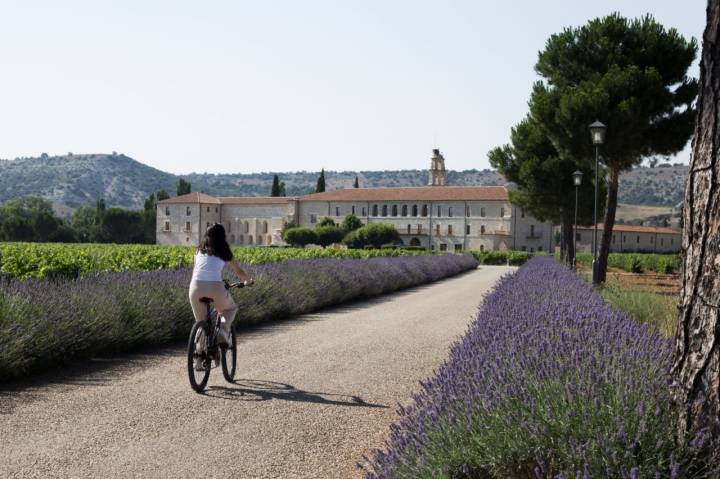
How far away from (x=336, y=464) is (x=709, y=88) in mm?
3114

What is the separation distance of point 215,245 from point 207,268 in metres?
0.23

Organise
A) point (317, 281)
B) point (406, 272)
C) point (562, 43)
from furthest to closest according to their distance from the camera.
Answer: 1. point (562, 43)
2. point (406, 272)
3. point (317, 281)

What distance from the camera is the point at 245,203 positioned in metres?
115

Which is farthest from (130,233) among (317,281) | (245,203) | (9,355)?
(9,355)

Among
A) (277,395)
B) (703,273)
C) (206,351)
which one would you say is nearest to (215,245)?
(206,351)

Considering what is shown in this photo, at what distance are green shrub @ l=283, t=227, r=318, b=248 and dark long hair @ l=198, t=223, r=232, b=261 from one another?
8896cm

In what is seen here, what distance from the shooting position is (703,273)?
122 inches

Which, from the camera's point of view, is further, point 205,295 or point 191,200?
point 191,200

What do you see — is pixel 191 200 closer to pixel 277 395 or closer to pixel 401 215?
pixel 401 215

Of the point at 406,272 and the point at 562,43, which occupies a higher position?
the point at 562,43

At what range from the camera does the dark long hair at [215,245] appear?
6.94m

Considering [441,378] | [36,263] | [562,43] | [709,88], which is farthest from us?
[562,43]

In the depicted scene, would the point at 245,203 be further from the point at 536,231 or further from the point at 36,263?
the point at 36,263

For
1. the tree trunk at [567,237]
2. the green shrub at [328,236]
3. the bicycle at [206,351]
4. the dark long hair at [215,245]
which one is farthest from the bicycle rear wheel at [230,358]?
the green shrub at [328,236]
